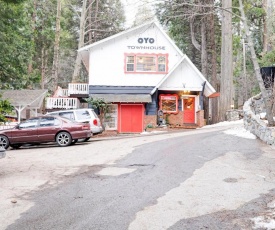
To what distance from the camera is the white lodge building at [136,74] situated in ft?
80.1

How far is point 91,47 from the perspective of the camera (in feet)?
79.8

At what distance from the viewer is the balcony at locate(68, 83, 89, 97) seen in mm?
25422

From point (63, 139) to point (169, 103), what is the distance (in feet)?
40.2

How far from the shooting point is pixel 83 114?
701 inches

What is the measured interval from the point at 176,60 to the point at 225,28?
13.9 feet

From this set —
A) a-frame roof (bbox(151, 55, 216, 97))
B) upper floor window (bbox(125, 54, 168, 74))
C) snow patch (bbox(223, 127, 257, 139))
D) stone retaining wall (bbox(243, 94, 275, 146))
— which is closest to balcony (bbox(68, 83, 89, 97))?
upper floor window (bbox(125, 54, 168, 74))

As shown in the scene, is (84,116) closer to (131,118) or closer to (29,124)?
(29,124)

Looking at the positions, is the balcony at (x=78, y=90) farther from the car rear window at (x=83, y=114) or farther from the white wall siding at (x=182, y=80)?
the car rear window at (x=83, y=114)

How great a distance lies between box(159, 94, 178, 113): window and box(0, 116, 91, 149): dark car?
1100 cm

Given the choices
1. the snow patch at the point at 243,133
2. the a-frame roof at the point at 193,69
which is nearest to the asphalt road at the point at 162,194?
the snow patch at the point at 243,133

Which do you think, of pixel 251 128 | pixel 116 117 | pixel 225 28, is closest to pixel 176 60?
pixel 225 28

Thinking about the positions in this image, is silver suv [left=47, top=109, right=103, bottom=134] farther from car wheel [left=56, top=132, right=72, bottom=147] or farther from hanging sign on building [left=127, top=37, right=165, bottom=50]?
hanging sign on building [left=127, top=37, right=165, bottom=50]

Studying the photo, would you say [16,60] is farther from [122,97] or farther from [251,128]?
[251,128]

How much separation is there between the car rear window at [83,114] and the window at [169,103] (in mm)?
8951
